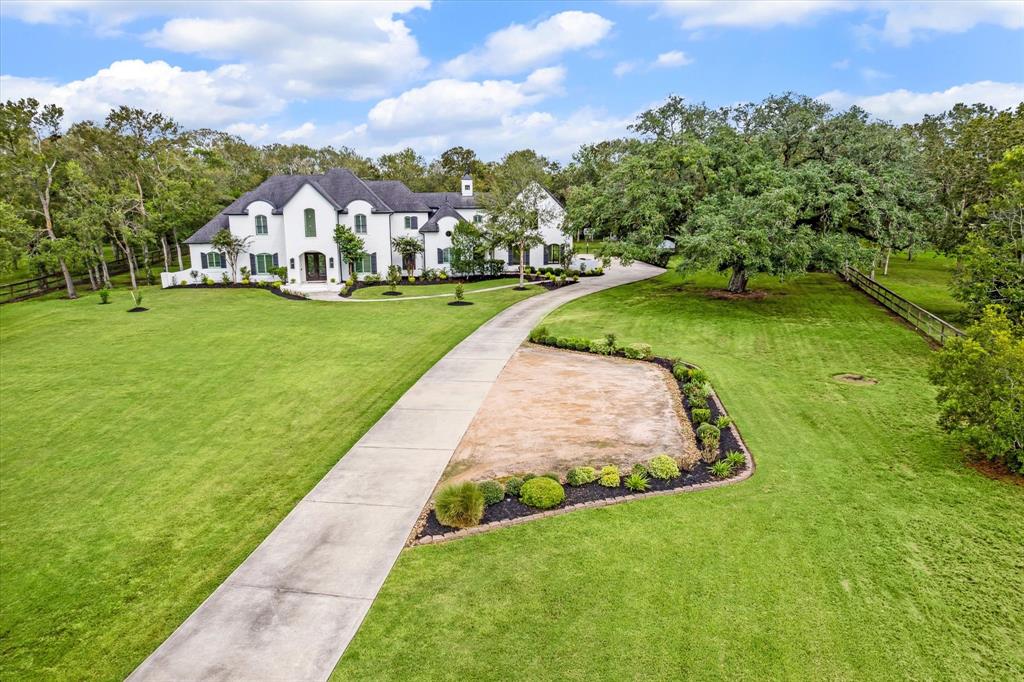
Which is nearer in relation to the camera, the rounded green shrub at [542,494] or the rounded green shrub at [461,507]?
the rounded green shrub at [461,507]

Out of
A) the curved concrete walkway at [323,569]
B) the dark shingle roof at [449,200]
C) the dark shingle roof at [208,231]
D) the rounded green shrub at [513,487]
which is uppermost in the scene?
the dark shingle roof at [449,200]

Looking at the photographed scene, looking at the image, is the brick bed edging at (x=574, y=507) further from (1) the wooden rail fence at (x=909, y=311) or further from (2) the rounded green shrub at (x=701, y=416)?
(1) the wooden rail fence at (x=909, y=311)

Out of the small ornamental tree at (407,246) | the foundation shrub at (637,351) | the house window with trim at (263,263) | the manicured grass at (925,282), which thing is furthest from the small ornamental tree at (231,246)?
the manicured grass at (925,282)

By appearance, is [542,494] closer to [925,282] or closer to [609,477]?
[609,477]

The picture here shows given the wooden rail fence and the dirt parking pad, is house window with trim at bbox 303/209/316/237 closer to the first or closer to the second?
the dirt parking pad

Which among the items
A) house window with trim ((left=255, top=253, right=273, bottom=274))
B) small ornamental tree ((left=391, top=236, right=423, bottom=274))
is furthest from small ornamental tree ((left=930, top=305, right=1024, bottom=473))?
house window with trim ((left=255, top=253, right=273, bottom=274))

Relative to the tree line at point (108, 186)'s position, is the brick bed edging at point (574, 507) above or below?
below

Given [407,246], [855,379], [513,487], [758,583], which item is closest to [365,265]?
[407,246]
